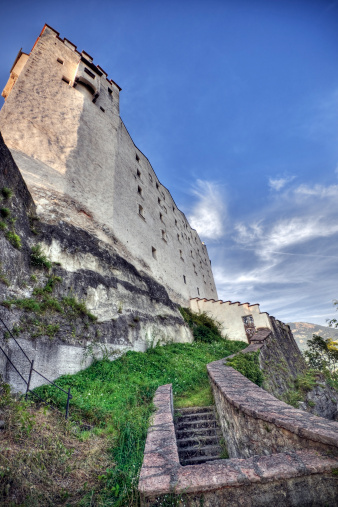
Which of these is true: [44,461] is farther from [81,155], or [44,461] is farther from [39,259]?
[81,155]

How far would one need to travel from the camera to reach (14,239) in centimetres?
613

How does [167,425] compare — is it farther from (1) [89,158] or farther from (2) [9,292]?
(1) [89,158]

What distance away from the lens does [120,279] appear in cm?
942

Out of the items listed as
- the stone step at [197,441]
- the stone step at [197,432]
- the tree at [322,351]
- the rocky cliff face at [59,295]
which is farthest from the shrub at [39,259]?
the tree at [322,351]

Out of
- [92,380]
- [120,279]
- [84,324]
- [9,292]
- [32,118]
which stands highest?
[32,118]

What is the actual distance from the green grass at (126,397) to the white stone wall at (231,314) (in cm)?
689

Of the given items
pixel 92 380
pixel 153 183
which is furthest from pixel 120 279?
pixel 153 183

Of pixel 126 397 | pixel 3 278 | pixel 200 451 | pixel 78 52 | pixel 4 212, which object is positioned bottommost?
pixel 200 451

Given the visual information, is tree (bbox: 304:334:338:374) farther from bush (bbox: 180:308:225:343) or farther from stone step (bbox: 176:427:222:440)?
stone step (bbox: 176:427:222:440)

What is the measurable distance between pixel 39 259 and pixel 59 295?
1.25 metres

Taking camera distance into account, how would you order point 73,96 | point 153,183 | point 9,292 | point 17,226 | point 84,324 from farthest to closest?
point 153,183
point 73,96
point 84,324
point 17,226
point 9,292

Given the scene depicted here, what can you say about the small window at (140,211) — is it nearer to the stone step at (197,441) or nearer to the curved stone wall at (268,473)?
the stone step at (197,441)

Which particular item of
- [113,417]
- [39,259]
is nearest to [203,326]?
[39,259]

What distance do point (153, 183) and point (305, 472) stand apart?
18736 millimetres
